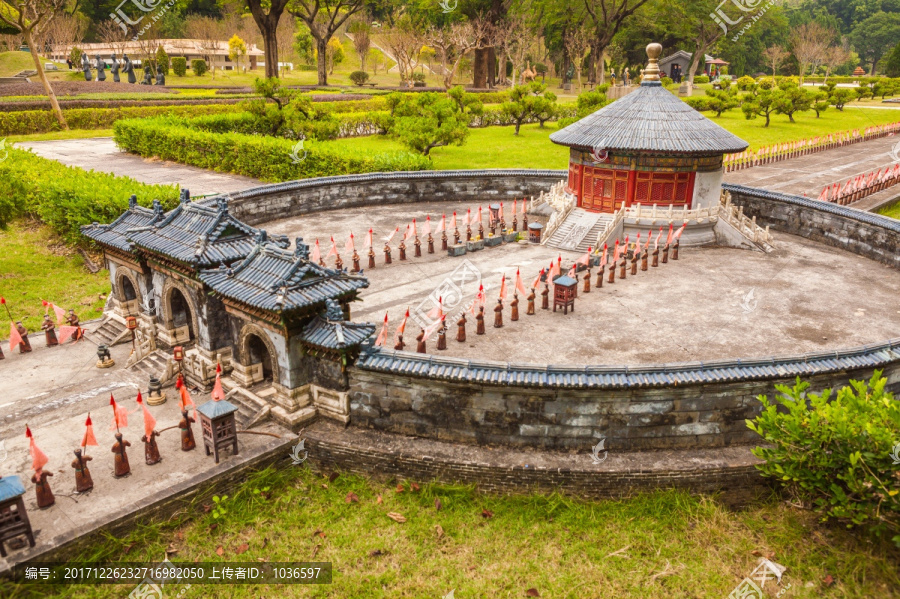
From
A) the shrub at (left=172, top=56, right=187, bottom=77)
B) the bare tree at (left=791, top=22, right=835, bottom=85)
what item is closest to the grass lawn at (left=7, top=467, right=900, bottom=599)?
the shrub at (left=172, top=56, right=187, bottom=77)

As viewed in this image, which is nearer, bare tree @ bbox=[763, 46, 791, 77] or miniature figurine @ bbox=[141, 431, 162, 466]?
miniature figurine @ bbox=[141, 431, 162, 466]

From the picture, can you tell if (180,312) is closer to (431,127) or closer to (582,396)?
(582,396)

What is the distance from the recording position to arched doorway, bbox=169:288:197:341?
15.8 m

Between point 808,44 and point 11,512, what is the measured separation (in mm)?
101706

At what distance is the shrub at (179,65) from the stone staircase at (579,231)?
60.2m

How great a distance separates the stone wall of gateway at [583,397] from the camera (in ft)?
39.5

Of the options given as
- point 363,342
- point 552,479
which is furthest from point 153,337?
point 552,479

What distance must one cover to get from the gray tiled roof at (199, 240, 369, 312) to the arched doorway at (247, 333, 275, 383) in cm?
134

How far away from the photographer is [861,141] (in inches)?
2121

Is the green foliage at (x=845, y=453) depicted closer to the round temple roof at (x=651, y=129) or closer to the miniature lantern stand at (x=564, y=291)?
the miniature lantern stand at (x=564, y=291)

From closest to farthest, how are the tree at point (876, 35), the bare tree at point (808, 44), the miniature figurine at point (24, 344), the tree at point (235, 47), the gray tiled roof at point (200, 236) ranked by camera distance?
the gray tiled roof at point (200, 236) → the miniature figurine at point (24, 344) → the tree at point (235, 47) → the bare tree at point (808, 44) → the tree at point (876, 35)

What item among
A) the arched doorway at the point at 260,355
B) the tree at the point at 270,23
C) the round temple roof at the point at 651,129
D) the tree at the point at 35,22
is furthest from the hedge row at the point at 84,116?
the arched doorway at the point at 260,355

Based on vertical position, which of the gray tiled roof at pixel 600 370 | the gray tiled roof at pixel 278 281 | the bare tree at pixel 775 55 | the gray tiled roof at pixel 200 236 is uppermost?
the bare tree at pixel 775 55

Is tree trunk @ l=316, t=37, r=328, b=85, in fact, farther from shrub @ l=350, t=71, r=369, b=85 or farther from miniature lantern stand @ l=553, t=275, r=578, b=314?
miniature lantern stand @ l=553, t=275, r=578, b=314
